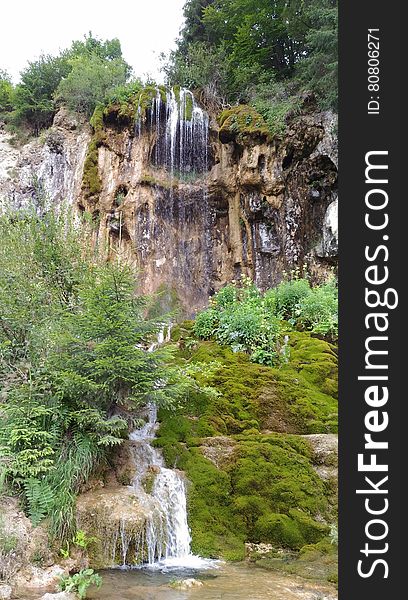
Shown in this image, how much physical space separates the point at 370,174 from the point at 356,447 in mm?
1653

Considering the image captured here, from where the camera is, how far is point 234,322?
10086 millimetres

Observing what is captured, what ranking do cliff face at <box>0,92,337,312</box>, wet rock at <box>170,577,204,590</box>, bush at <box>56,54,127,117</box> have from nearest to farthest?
1. wet rock at <box>170,577,204,590</box>
2. cliff face at <box>0,92,337,312</box>
3. bush at <box>56,54,127,117</box>

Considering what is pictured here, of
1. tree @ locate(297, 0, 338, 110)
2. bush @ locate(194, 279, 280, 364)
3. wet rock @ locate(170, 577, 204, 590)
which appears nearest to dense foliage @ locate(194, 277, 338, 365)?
bush @ locate(194, 279, 280, 364)

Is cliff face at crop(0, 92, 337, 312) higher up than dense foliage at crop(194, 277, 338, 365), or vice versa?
cliff face at crop(0, 92, 337, 312)

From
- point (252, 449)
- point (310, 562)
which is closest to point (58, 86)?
point (252, 449)

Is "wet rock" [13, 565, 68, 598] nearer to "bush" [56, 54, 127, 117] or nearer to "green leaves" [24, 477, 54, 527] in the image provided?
"green leaves" [24, 477, 54, 527]

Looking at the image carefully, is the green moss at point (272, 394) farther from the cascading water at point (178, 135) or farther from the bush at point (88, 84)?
the bush at point (88, 84)

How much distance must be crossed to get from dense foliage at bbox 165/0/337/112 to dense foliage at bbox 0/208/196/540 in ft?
40.0

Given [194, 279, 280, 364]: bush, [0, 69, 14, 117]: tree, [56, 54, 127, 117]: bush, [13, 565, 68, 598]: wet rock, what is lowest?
[13, 565, 68, 598]: wet rock

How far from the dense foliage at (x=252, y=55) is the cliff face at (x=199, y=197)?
165cm

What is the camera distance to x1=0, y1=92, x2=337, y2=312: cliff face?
16.5 metres

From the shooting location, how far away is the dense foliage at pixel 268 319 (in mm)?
9750

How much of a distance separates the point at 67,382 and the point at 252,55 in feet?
57.1

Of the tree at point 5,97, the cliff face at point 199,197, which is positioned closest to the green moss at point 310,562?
the cliff face at point 199,197
